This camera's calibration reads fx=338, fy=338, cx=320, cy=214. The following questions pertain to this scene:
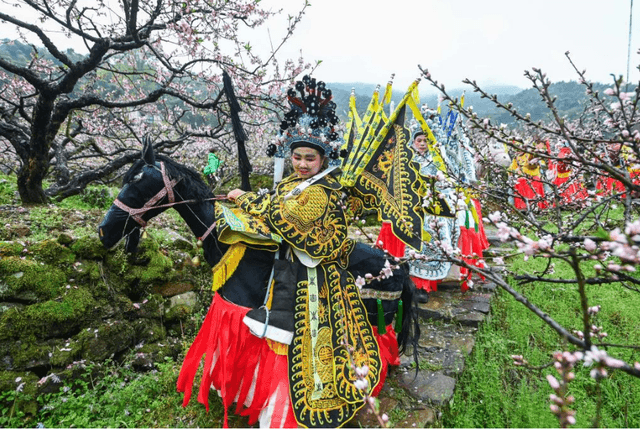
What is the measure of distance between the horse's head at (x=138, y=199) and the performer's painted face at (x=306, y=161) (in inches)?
40.7

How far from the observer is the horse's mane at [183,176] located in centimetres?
271

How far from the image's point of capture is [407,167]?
10.1 feet

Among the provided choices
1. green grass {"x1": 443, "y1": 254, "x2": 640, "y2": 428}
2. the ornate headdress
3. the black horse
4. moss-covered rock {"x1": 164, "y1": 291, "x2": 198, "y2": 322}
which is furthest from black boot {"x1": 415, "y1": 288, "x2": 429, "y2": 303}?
moss-covered rock {"x1": 164, "y1": 291, "x2": 198, "y2": 322}

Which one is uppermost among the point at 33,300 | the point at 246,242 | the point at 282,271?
the point at 246,242

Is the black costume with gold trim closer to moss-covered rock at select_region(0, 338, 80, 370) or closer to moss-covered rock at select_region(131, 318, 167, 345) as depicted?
moss-covered rock at select_region(131, 318, 167, 345)

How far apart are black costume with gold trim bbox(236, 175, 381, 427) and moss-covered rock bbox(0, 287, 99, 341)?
1.96m

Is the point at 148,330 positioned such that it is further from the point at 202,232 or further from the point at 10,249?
the point at 202,232

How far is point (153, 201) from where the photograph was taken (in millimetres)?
2633

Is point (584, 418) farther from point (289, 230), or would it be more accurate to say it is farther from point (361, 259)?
point (289, 230)

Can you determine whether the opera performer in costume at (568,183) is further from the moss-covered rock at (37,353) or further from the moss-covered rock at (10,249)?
the moss-covered rock at (10,249)

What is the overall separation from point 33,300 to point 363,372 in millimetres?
3210

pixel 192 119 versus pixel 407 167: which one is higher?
pixel 192 119

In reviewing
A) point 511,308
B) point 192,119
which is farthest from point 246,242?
point 192,119

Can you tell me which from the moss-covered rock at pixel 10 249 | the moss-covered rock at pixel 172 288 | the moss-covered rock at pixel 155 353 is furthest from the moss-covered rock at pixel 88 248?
the moss-covered rock at pixel 155 353
